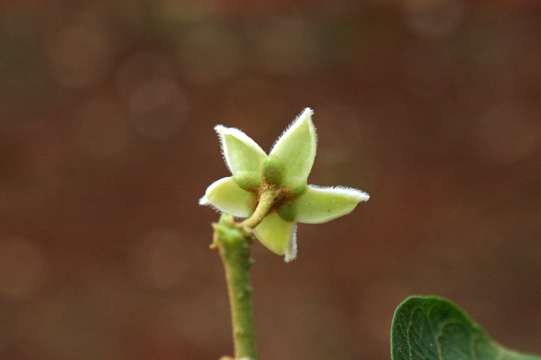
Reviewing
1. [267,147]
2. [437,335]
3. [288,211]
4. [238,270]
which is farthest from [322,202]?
[267,147]

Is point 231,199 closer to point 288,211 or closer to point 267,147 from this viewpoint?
point 288,211

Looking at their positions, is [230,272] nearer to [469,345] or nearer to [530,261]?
[469,345]

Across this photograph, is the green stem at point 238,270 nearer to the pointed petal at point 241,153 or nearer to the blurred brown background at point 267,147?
the pointed petal at point 241,153

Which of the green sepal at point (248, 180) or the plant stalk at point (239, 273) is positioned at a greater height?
the green sepal at point (248, 180)

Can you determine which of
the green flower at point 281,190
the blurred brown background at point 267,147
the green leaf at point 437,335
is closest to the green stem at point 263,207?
the green flower at point 281,190

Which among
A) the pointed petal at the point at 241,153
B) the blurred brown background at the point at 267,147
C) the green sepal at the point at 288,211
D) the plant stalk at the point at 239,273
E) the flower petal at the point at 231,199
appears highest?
the blurred brown background at the point at 267,147

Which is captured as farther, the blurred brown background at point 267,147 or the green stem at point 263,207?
the blurred brown background at point 267,147

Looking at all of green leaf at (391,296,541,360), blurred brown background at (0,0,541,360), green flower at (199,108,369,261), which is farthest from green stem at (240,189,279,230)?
blurred brown background at (0,0,541,360)
